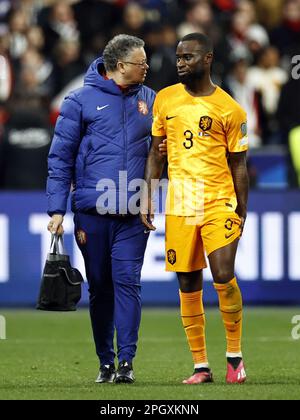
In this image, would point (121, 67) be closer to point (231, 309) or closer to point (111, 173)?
point (111, 173)

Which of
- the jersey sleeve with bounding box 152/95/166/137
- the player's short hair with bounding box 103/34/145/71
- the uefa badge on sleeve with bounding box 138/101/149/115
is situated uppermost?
the player's short hair with bounding box 103/34/145/71

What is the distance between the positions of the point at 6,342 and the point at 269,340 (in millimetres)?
2415

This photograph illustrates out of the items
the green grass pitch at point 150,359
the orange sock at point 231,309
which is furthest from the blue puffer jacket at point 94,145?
the green grass pitch at point 150,359

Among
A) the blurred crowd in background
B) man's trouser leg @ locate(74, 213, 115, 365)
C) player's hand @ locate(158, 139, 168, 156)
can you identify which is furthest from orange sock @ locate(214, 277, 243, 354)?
the blurred crowd in background

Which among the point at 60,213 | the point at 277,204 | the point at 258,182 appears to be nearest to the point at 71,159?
the point at 60,213

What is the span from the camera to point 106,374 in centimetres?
→ 904

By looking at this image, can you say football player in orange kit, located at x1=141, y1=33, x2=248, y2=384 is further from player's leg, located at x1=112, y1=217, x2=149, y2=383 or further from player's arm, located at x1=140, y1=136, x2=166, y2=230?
player's leg, located at x1=112, y1=217, x2=149, y2=383

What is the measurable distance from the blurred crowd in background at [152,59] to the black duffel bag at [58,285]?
6.57 metres

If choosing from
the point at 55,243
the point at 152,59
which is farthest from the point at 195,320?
the point at 152,59

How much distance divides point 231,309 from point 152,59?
920cm

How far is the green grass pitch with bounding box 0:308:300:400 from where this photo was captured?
27.1 ft

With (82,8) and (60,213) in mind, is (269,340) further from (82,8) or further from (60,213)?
(82,8)

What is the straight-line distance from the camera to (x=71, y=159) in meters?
8.94

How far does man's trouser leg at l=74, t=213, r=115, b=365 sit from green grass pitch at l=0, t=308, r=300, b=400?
1.02ft
